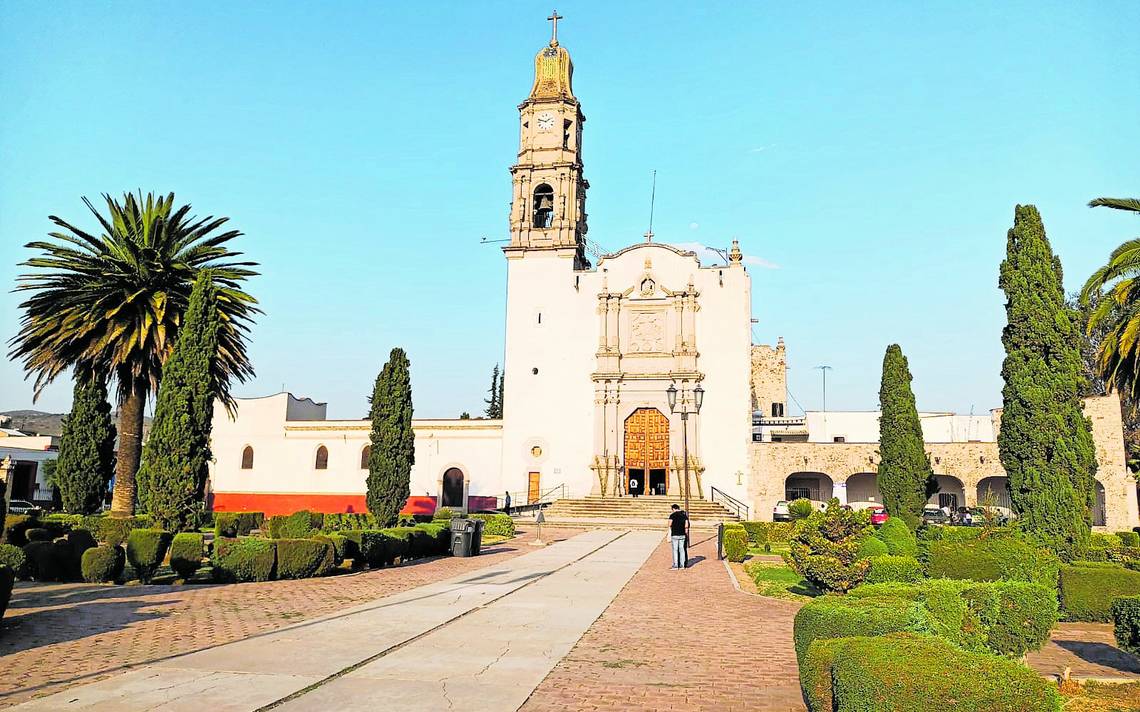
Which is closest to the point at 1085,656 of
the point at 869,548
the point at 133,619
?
the point at 869,548

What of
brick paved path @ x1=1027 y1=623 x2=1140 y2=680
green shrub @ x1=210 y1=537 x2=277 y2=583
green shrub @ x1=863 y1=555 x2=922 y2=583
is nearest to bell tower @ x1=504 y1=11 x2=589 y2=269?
green shrub @ x1=210 y1=537 x2=277 y2=583

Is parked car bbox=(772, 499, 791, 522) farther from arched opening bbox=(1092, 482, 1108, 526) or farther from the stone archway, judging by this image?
arched opening bbox=(1092, 482, 1108, 526)

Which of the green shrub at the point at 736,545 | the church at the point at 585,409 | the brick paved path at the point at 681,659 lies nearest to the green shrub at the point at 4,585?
the brick paved path at the point at 681,659

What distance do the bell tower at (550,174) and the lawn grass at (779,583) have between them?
25915mm

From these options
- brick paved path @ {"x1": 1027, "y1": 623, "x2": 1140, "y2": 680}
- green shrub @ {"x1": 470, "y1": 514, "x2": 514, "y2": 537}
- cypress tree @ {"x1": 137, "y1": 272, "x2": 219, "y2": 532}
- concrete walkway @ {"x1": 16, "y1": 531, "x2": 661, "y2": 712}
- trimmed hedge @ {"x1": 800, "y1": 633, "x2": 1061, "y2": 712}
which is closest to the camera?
trimmed hedge @ {"x1": 800, "y1": 633, "x2": 1061, "y2": 712}

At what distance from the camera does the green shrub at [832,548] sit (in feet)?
46.0

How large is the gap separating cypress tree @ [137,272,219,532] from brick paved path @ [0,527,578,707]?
4.03 meters

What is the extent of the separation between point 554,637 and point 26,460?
56.3 m

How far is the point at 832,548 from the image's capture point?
47.1 feet

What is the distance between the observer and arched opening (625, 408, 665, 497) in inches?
1656

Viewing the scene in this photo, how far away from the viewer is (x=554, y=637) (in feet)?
35.1

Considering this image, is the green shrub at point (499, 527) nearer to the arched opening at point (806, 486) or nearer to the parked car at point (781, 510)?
the parked car at point (781, 510)

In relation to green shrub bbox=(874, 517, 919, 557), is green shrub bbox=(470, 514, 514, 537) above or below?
below

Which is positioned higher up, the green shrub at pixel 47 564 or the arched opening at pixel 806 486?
the arched opening at pixel 806 486
